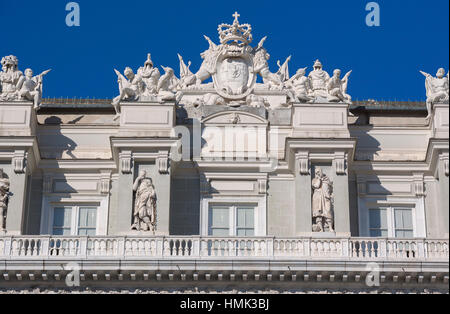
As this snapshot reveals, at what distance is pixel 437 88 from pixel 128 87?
1121cm

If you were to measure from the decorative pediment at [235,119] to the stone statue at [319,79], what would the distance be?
225 centimetres

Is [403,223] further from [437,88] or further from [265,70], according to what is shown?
[265,70]

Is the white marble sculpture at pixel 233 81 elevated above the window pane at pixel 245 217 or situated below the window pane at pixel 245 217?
above

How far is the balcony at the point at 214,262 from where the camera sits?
47531mm

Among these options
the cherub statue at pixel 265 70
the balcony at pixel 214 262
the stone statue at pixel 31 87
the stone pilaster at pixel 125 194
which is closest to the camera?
the balcony at pixel 214 262

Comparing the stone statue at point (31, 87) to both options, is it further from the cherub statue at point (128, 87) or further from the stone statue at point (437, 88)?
the stone statue at point (437, 88)

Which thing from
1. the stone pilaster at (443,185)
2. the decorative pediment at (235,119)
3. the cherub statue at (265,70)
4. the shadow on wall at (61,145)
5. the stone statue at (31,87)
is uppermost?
the cherub statue at (265,70)

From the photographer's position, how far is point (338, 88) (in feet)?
174

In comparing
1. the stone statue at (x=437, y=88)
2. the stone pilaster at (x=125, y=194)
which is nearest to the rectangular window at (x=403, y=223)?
the stone statue at (x=437, y=88)

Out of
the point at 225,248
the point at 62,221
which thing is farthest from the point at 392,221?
the point at 62,221
